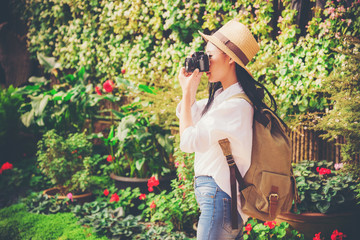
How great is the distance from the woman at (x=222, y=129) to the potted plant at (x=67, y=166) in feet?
9.05

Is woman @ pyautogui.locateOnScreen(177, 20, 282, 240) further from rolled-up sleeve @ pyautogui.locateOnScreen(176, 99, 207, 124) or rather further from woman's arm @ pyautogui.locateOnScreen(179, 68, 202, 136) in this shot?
rolled-up sleeve @ pyautogui.locateOnScreen(176, 99, 207, 124)

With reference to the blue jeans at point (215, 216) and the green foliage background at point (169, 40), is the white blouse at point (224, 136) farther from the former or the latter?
the green foliage background at point (169, 40)

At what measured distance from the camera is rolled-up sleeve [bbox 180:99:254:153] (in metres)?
1.41

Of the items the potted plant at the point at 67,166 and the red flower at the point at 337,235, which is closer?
the red flower at the point at 337,235

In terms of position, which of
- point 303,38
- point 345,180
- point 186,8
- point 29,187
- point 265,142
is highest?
point 186,8

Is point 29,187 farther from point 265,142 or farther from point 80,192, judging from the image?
point 265,142

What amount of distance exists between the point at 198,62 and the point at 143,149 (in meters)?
2.43

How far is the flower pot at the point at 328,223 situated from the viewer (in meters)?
2.46

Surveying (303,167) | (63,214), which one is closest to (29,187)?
(63,214)

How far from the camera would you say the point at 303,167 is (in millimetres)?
2887

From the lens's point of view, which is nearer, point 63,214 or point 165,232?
point 165,232

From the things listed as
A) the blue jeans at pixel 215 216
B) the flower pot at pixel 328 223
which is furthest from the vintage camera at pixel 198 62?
the flower pot at pixel 328 223

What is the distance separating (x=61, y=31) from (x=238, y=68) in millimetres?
5328

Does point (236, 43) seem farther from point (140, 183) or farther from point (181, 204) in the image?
point (140, 183)
